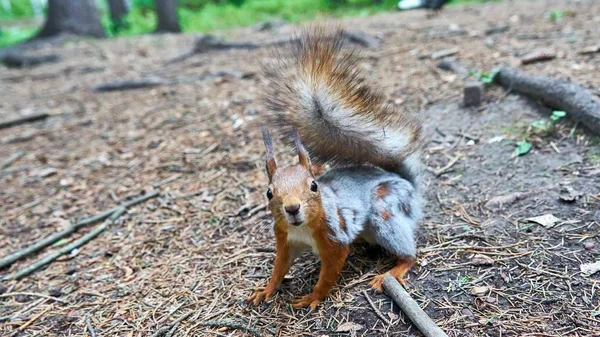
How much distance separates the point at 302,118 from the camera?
2.13 meters

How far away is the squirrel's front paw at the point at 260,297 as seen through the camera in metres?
2.04

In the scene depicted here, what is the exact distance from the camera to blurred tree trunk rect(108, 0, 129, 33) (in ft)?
42.2

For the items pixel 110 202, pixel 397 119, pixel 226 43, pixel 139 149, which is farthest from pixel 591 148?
pixel 226 43

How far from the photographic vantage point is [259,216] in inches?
106

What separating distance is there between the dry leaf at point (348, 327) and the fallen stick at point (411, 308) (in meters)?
0.18

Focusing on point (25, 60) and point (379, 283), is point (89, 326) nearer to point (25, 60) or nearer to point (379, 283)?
point (379, 283)

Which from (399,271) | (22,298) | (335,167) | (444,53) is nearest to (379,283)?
(399,271)

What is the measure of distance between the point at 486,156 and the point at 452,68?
5.46 feet

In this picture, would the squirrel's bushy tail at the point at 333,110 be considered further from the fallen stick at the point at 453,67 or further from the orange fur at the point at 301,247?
the fallen stick at the point at 453,67

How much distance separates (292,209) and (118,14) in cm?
1326

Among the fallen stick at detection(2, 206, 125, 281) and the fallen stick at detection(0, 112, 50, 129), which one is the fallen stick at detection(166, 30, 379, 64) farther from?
the fallen stick at detection(2, 206, 125, 281)

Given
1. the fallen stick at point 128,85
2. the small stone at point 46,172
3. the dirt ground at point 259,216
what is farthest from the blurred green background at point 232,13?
the small stone at point 46,172

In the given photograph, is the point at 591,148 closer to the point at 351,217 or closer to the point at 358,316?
the point at 351,217

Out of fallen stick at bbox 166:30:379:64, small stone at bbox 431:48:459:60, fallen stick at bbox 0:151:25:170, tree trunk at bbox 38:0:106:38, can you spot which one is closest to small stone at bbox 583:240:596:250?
small stone at bbox 431:48:459:60
